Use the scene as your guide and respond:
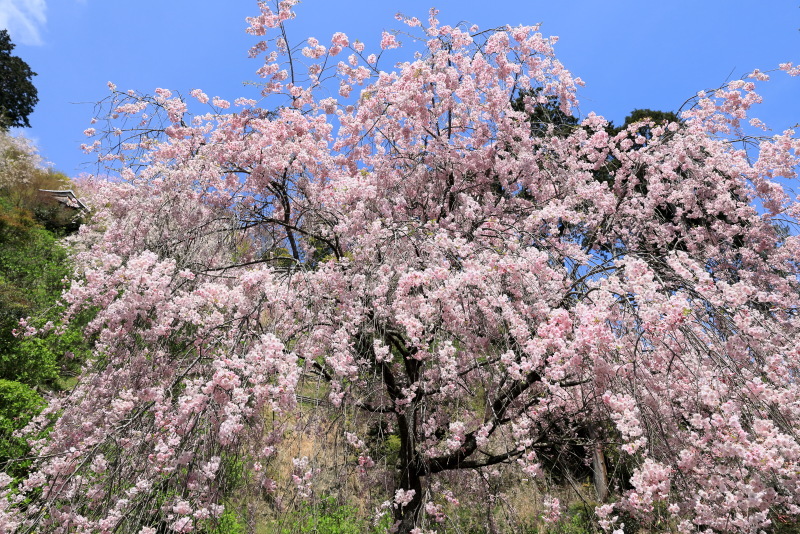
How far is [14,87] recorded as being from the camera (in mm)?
22688

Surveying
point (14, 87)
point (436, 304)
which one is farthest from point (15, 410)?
point (14, 87)

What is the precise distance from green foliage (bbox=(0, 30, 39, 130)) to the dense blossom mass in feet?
77.6

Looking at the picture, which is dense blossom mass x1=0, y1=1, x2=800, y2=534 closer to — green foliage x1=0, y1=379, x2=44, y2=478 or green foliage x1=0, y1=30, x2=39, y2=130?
green foliage x1=0, y1=379, x2=44, y2=478

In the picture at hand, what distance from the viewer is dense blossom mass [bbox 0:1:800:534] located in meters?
2.82

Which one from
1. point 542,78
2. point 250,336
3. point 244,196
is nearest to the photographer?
point 250,336

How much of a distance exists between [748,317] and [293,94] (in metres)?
5.53

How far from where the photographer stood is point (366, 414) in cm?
513

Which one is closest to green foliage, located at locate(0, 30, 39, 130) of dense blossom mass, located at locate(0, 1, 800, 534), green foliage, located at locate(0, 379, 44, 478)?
green foliage, located at locate(0, 379, 44, 478)

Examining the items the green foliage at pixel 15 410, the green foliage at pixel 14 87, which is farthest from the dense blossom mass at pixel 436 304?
the green foliage at pixel 14 87

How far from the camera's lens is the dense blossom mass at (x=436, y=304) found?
2.82 meters

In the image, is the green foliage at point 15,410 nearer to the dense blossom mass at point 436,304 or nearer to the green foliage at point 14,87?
the dense blossom mass at point 436,304

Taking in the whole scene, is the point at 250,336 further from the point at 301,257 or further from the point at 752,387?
the point at 752,387

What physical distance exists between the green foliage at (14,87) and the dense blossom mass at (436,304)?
2366 centimetres

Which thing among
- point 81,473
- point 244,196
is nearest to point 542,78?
point 244,196
